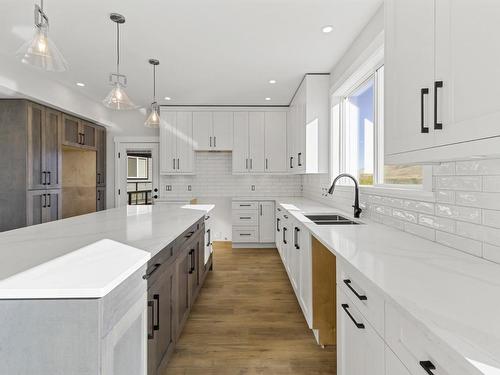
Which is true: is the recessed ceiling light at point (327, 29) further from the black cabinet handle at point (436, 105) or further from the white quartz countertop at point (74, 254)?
the white quartz countertop at point (74, 254)

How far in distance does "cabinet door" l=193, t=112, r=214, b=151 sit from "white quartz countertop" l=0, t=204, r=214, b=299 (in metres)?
3.19

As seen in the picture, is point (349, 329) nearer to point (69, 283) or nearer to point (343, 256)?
point (343, 256)

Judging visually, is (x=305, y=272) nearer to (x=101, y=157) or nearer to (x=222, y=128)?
(x=222, y=128)

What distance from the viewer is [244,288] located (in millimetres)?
3184

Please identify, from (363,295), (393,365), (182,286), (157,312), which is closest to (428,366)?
(393,365)

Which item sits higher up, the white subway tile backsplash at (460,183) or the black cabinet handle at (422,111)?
the black cabinet handle at (422,111)

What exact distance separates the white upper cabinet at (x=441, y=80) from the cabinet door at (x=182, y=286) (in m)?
1.56

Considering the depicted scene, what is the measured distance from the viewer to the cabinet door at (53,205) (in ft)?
13.2

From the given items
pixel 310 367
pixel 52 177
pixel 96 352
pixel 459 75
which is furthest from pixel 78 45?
pixel 310 367

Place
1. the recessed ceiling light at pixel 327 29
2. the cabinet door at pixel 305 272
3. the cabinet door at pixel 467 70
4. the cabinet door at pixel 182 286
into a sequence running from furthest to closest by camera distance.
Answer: the recessed ceiling light at pixel 327 29 → the cabinet door at pixel 305 272 → the cabinet door at pixel 182 286 → the cabinet door at pixel 467 70

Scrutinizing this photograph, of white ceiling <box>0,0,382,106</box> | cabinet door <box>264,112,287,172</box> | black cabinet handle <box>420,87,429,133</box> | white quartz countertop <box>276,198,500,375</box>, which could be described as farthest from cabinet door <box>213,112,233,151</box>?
black cabinet handle <box>420,87,429,133</box>

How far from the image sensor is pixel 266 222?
4.95 meters

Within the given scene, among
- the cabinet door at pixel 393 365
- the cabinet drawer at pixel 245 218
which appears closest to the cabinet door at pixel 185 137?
the cabinet drawer at pixel 245 218

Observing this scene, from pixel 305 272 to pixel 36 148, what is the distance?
157 inches
